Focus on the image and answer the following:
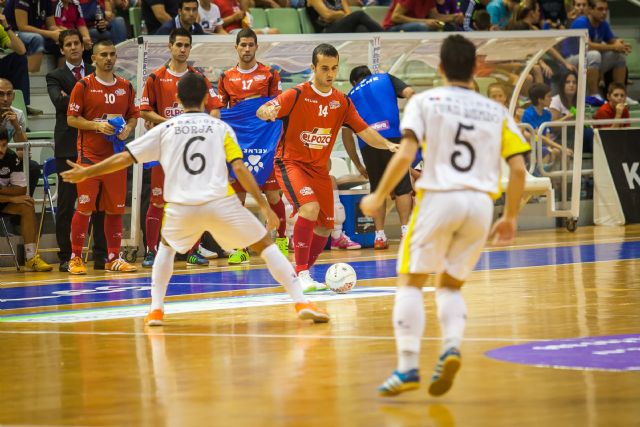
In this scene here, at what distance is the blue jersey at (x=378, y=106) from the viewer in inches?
637

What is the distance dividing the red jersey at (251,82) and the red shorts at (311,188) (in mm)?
3625

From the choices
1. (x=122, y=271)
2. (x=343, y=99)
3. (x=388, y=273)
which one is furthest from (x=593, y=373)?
(x=122, y=271)

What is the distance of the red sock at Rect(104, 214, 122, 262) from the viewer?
15.0 m

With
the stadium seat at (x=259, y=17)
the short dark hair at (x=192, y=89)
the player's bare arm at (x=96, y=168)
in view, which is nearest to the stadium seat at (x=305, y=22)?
the stadium seat at (x=259, y=17)

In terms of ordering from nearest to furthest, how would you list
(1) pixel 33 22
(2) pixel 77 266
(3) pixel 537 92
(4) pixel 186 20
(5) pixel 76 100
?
(5) pixel 76 100 < (2) pixel 77 266 < (4) pixel 186 20 < (1) pixel 33 22 < (3) pixel 537 92

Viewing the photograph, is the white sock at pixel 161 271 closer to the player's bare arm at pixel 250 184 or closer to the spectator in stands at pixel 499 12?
the player's bare arm at pixel 250 184

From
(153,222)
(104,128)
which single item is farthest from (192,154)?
(153,222)

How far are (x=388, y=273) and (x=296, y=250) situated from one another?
2.16m

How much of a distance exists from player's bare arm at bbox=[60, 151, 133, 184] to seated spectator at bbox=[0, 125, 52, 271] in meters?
6.73

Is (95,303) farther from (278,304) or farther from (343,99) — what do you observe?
(343,99)

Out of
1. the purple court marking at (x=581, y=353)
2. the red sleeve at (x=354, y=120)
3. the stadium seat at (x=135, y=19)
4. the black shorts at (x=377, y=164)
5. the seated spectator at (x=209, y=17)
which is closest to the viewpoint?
the purple court marking at (x=581, y=353)

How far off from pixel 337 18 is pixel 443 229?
14.0 m

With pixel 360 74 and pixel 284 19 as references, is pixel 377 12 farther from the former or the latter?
pixel 360 74

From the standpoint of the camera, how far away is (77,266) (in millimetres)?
14695
